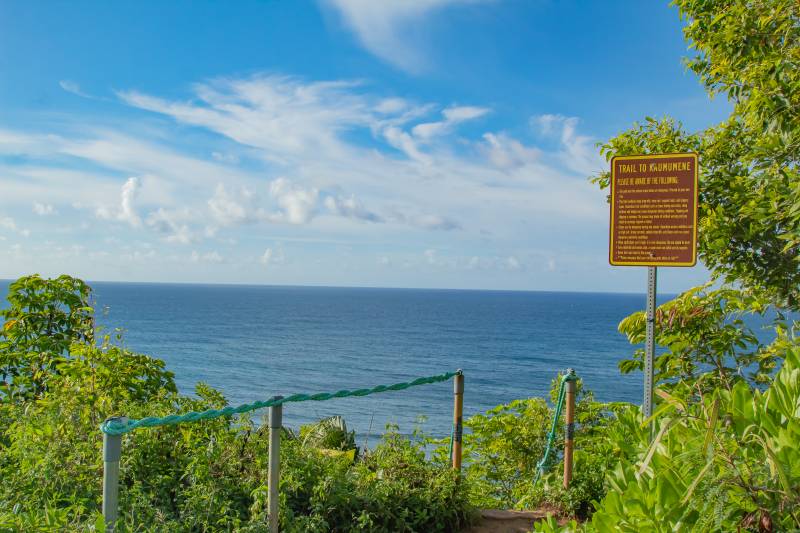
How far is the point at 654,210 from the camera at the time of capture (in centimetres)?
516

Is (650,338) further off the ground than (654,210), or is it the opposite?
(654,210)

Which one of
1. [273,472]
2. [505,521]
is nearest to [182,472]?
[273,472]

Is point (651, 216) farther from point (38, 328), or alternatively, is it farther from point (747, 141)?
point (38, 328)

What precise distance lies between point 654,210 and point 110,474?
14.1 feet

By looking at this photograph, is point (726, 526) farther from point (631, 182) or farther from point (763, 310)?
point (763, 310)

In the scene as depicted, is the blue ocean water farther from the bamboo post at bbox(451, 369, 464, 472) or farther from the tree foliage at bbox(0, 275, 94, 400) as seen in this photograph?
the bamboo post at bbox(451, 369, 464, 472)

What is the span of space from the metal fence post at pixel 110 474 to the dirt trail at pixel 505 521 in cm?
265

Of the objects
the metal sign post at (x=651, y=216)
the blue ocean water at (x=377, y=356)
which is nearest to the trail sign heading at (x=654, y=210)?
the metal sign post at (x=651, y=216)

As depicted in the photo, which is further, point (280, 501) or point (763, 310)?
point (763, 310)

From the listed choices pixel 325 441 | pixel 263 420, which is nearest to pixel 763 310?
pixel 325 441

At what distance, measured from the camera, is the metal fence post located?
3080mm

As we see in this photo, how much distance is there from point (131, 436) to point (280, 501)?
41.7 inches

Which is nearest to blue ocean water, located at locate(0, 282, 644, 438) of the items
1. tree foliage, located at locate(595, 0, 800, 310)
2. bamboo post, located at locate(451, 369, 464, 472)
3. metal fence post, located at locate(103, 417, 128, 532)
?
metal fence post, located at locate(103, 417, 128, 532)

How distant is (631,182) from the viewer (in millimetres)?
5242
